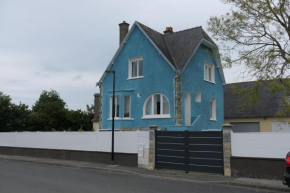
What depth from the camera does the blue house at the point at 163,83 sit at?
61.7ft

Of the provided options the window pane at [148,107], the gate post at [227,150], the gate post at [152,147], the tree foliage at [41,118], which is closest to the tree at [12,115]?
the tree foliage at [41,118]

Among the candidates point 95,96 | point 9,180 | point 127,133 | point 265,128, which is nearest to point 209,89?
point 265,128

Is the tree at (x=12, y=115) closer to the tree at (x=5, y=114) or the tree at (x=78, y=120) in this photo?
the tree at (x=5, y=114)

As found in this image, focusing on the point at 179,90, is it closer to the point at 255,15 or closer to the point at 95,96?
the point at 255,15

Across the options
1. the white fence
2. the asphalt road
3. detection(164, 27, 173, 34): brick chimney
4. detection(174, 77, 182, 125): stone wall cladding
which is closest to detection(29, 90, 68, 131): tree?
the white fence

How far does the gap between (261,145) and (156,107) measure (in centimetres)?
864

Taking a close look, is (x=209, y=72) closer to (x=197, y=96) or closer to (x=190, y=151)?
(x=197, y=96)

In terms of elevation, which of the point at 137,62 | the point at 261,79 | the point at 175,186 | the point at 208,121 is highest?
the point at 137,62

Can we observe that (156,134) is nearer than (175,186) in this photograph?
No

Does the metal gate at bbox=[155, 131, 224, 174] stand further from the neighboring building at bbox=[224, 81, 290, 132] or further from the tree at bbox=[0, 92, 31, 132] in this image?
the tree at bbox=[0, 92, 31, 132]

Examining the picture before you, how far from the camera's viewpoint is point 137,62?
21094 mm

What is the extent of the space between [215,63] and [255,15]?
10012 mm

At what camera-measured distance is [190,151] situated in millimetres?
13430

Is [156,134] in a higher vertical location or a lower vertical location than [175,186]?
higher
